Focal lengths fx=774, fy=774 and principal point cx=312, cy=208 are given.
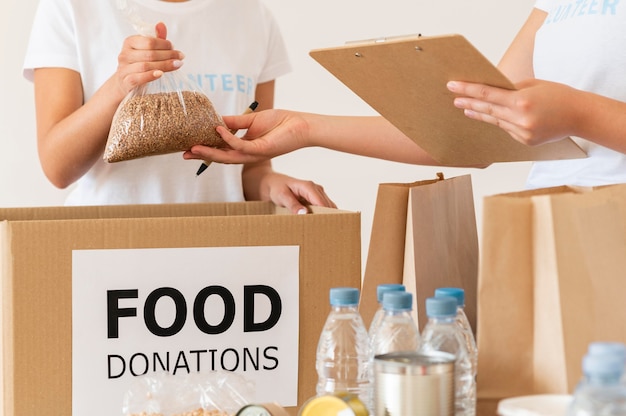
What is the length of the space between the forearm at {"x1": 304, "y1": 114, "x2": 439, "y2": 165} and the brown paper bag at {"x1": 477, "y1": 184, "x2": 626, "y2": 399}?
493mm

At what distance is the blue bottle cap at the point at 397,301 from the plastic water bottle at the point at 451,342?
23 millimetres

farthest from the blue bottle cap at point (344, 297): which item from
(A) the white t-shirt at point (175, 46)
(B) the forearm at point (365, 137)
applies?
(A) the white t-shirt at point (175, 46)

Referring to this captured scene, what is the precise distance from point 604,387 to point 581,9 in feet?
2.58

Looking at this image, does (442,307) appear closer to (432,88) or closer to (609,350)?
(609,350)

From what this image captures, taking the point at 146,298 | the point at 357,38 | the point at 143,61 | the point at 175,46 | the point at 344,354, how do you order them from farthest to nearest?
the point at 357,38, the point at 175,46, the point at 143,61, the point at 146,298, the point at 344,354

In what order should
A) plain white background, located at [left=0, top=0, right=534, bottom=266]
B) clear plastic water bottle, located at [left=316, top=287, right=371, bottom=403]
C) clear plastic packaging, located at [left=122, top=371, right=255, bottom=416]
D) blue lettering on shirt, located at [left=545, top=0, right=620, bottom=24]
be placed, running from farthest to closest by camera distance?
1. plain white background, located at [left=0, top=0, right=534, bottom=266]
2. blue lettering on shirt, located at [left=545, top=0, right=620, bottom=24]
3. clear plastic packaging, located at [left=122, top=371, right=255, bottom=416]
4. clear plastic water bottle, located at [left=316, top=287, right=371, bottom=403]

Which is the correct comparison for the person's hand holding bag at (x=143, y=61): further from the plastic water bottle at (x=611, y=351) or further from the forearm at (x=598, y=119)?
the plastic water bottle at (x=611, y=351)

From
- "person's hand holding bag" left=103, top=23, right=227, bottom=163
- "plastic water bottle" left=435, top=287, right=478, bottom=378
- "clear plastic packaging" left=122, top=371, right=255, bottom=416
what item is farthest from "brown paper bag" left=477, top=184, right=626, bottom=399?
"person's hand holding bag" left=103, top=23, right=227, bottom=163

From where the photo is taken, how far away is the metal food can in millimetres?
700

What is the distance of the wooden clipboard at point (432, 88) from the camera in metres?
0.87

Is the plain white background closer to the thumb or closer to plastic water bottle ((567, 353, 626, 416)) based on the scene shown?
the thumb

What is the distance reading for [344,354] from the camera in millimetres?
958

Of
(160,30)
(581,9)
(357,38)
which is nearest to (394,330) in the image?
(581,9)

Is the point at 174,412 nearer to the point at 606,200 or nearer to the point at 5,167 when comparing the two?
the point at 606,200
